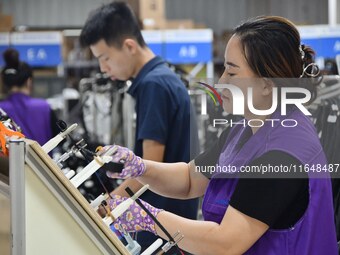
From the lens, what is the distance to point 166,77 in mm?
2430

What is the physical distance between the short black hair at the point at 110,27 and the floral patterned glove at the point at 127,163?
871mm

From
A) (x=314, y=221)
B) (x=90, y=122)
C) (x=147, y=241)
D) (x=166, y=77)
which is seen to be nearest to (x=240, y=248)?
(x=314, y=221)

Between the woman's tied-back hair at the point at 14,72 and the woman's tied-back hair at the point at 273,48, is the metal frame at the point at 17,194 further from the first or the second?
the woman's tied-back hair at the point at 14,72

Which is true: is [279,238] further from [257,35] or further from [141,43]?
[141,43]

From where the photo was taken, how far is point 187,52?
6.80 meters

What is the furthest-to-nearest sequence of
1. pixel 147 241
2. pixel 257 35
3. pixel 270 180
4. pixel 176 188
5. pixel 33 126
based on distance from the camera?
pixel 33 126, pixel 147 241, pixel 176 188, pixel 257 35, pixel 270 180

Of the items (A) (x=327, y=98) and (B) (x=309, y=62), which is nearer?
(B) (x=309, y=62)

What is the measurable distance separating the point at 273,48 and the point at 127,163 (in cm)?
48

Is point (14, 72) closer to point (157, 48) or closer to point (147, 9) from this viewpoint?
point (157, 48)

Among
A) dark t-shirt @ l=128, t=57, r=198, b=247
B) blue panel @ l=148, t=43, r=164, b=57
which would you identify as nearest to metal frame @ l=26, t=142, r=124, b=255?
dark t-shirt @ l=128, t=57, r=198, b=247

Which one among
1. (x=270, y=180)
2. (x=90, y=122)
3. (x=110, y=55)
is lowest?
(x=90, y=122)

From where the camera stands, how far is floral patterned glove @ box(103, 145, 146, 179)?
5.39ft

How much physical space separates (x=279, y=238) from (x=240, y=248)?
10cm

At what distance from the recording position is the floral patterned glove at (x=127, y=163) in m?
1.64
